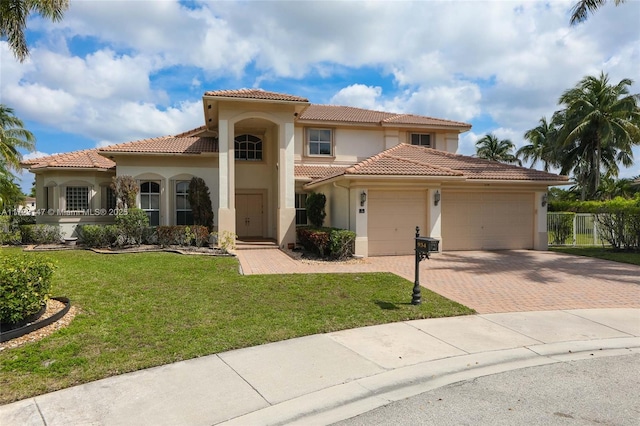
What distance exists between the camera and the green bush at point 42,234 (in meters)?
18.2

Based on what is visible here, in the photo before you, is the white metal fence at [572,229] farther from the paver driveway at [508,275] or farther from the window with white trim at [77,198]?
the window with white trim at [77,198]

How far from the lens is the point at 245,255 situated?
51.3 ft

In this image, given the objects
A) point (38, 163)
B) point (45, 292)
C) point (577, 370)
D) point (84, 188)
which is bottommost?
point (577, 370)

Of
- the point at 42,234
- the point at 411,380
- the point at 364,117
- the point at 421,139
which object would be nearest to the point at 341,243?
the point at 411,380

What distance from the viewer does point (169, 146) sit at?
741 inches

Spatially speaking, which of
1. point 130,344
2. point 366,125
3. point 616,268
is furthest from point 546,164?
point 130,344

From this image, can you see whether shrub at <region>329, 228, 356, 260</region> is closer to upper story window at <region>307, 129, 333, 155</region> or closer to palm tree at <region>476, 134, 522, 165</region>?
upper story window at <region>307, 129, 333, 155</region>

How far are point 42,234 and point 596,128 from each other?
36161 mm

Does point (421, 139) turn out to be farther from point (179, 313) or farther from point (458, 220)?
point (179, 313)

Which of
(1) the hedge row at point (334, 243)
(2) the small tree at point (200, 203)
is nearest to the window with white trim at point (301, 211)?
(2) the small tree at point (200, 203)

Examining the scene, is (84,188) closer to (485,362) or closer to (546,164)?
(485,362)

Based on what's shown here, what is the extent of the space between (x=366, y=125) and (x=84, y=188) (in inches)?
573

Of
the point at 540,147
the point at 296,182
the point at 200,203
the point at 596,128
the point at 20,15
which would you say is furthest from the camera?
the point at 540,147

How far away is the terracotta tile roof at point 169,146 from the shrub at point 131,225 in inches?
117
